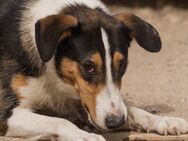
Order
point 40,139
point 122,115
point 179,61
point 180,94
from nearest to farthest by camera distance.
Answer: point 122,115
point 40,139
point 180,94
point 179,61

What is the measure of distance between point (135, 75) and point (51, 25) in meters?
2.05

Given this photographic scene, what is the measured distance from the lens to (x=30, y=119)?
4109 mm

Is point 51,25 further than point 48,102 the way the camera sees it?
No

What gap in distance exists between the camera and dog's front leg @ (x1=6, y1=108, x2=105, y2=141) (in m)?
3.84

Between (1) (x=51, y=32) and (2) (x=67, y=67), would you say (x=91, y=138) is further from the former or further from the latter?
(1) (x=51, y=32)

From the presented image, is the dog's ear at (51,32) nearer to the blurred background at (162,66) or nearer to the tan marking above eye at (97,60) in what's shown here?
the tan marking above eye at (97,60)

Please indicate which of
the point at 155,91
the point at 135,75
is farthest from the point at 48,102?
the point at 135,75

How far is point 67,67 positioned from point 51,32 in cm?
24

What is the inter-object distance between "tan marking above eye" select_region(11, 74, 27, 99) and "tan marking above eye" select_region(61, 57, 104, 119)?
32 cm

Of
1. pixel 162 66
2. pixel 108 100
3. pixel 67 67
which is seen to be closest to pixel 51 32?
pixel 67 67

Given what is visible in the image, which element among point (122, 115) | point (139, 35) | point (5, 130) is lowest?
point (5, 130)

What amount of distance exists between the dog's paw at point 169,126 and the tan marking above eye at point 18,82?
0.83m

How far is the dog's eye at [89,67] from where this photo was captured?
379 cm

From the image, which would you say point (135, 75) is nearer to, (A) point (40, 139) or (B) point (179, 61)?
(B) point (179, 61)
